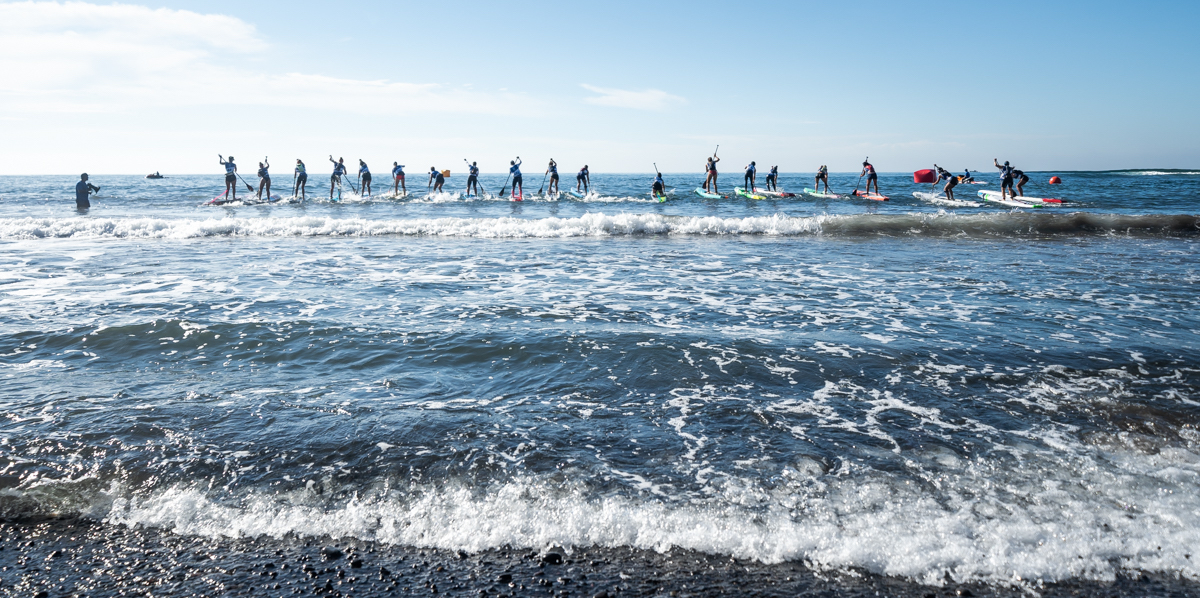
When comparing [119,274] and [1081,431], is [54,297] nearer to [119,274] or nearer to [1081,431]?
[119,274]

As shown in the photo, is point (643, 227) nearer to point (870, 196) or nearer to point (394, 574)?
point (394, 574)

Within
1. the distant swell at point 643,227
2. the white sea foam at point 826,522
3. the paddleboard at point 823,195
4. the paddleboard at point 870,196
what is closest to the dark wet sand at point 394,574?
the white sea foam at point 826,522

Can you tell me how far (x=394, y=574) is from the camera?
3367mm

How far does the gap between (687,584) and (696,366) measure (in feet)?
12.1

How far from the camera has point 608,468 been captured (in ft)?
14.7

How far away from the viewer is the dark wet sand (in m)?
3.20

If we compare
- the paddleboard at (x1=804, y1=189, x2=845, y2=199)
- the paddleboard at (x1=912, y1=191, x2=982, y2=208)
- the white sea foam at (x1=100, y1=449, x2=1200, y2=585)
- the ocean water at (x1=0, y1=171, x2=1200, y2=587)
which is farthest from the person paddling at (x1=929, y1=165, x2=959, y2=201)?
the white sea foam at (x1=100, y1=449, x2=1200, y2=585)

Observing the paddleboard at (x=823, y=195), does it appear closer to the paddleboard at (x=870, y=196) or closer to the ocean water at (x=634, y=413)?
the paddleboard at (x=870, y=196)

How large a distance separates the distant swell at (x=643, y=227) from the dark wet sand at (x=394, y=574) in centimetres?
1796

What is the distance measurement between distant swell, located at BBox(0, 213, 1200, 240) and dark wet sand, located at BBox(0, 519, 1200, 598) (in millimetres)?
17956

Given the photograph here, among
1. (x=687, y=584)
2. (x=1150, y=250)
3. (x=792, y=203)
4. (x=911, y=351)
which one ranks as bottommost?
(x=687, y=584)

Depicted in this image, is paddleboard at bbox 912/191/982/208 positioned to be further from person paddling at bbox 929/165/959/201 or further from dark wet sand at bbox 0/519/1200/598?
dark wet sand at bbox 0/519/1200/598

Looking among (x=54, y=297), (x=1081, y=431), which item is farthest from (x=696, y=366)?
(x=54, y=297)

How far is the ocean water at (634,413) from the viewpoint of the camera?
3754 millimetres
